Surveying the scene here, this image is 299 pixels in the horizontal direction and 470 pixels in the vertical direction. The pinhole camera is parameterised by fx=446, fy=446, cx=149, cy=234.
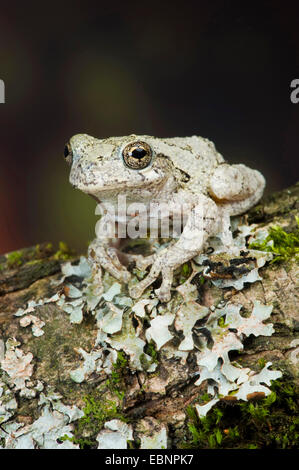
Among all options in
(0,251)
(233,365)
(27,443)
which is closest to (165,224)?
(233,365)

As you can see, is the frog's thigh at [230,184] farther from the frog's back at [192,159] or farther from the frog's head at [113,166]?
the frog's head at [113,166]

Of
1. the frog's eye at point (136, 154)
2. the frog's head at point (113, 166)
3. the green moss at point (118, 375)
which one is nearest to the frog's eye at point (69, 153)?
the frog's head at point (113, 166)

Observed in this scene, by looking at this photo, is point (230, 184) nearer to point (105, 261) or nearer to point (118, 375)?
point (105, 261)

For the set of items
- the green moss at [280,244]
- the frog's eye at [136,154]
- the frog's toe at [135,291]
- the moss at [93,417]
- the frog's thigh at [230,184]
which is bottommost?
the moss at [93,417]

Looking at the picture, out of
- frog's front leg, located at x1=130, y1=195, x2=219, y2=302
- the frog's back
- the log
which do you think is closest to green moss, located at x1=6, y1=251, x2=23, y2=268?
the log

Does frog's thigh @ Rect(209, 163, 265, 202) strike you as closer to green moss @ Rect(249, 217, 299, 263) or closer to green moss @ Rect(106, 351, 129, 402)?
green moss @ Rect(249, 217, 299, 263)

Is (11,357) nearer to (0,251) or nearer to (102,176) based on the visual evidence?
(102,176)
